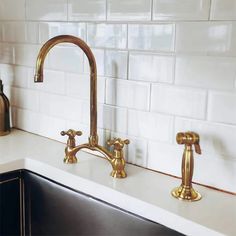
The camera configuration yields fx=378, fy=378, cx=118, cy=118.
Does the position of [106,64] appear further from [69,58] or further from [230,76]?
[230,76]

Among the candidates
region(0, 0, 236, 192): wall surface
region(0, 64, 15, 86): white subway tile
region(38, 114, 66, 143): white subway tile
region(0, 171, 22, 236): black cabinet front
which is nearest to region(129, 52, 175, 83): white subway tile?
region(0, 0, 236, 192): wall surface

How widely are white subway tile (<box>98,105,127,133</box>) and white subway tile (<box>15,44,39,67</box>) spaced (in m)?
0.33

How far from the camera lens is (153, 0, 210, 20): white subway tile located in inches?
33.2

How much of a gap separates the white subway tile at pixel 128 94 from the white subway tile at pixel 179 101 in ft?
0.08

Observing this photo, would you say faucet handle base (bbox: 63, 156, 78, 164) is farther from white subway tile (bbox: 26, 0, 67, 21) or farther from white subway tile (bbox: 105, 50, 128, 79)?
white subway tile (bbox: 26, 0, 67, 21)

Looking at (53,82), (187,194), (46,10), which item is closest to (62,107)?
(53,82)

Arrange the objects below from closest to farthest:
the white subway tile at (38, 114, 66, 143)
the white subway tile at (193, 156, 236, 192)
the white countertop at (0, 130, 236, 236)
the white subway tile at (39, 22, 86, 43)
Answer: the white countertop at (0, 130, 236, 236) → the white subway tile at (193, 156, 236, 192) → the white subway tile at (39, 22, 86, 43) → the white subway tile at (38, 114, 66, 143)

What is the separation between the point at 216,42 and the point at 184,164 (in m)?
0.28

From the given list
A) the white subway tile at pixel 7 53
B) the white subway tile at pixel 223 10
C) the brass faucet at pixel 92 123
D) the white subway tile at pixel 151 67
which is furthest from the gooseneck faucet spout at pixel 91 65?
the white subway tile at pixel 7 53

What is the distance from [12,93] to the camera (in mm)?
1375

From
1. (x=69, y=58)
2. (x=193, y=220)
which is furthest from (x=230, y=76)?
(x=69, y=58)

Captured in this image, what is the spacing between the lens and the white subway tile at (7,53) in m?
1.33

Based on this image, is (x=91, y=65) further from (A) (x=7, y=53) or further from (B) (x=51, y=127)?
(A) (x=7, y=53)

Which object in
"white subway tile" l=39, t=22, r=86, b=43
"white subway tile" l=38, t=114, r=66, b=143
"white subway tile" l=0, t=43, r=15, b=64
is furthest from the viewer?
"white subway tile" l=0, t=43, r=15, b=64
